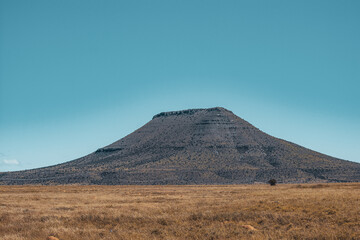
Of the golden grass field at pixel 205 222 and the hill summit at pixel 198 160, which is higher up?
the hill summit at pixel 198 160

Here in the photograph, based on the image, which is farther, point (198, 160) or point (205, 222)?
point (198, 160)

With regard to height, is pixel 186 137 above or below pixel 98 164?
above

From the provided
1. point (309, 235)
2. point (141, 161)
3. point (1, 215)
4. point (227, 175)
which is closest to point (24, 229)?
point (1, 215)

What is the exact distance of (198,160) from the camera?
480 feet

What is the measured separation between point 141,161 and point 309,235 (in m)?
131

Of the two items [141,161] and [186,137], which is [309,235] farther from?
[186,137]

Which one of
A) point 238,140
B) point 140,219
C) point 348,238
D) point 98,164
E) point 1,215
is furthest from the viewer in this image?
point 238,140

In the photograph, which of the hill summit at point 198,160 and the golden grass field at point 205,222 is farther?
the hill summit at point 198,160

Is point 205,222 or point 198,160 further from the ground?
point 198,160

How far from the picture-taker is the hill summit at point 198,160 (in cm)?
12531

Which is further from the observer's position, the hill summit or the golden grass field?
the hill summit

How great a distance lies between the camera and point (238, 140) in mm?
166375

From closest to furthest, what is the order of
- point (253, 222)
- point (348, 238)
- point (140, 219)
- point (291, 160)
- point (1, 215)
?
point (348, 238) < point (253, 222) < point (140, 219) < point (1, 215) < point (291, 160)

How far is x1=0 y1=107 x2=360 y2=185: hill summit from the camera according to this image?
125312mm
